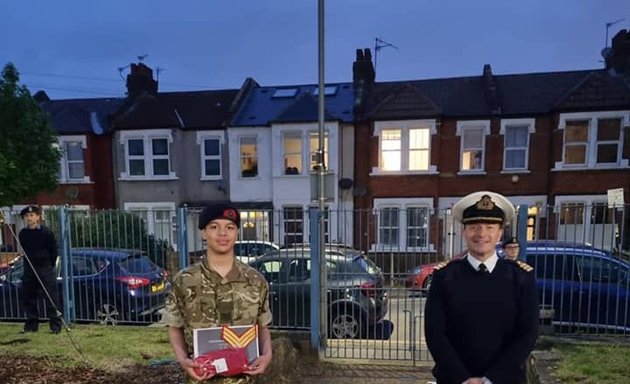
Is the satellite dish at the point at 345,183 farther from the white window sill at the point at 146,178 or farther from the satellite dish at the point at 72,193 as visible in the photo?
the satellite dish at the point at 72,193

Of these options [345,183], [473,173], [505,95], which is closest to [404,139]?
[345,183]

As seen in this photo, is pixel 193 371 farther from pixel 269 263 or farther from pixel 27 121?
pixel 27 121

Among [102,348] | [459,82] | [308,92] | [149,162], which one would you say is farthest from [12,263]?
[459,82]

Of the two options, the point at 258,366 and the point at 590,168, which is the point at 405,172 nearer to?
the point at 590,168

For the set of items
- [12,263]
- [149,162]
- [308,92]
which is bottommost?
[12,263]

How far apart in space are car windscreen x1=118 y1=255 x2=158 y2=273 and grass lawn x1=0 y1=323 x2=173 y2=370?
92cm

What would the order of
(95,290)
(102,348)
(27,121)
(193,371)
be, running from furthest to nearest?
(27,121) < (95,290) < (102,348) < (193,371)

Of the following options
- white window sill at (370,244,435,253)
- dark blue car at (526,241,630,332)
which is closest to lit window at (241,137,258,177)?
white window sill at (370,244,435,253)

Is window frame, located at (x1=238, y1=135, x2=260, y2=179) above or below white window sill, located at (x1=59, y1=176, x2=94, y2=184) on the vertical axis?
above

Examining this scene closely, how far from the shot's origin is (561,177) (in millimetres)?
14523

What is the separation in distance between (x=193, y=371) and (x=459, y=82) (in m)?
16.7

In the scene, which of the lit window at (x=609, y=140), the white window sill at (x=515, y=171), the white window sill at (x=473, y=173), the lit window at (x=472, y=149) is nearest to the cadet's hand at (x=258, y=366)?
the white window sill at (x=473, y=173)

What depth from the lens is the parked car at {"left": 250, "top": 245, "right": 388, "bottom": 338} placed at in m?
5.78

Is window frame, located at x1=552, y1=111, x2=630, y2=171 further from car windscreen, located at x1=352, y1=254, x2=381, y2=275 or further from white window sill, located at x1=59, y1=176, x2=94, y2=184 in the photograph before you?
white window sill, located at x1=59, y1=176, x2=94, y2=184
